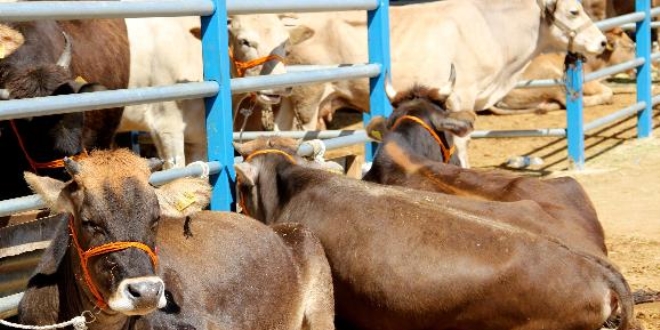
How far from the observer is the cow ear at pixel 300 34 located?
983 cm

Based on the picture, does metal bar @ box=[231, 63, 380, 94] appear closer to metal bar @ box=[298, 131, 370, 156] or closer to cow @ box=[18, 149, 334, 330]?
metal bar @ box=[298, 131, 370, 156]

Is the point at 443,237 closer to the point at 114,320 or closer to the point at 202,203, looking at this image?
the point at 202,203

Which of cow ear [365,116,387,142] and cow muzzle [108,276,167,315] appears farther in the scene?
cow ear [365,116,387,142]

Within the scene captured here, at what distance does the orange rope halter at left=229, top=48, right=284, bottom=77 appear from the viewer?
8.46m

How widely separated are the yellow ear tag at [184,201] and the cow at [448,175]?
6.51 feet

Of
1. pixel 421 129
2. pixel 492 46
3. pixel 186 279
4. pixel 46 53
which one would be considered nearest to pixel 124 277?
pixel 186 279

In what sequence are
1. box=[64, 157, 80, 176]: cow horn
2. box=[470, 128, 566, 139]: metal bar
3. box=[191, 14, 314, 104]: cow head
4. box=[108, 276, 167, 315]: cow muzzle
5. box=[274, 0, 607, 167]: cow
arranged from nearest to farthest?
1. box=[108, 276, 167, 315]: cow muzzle
2. box=[64, 157, 80, 176]: cow horn
3. box=[191, 14, 314, 104]: cow head
4. box=[274, 0, 607, 167]: cow
5. box=[470, 128, 566, 139]: metal bar

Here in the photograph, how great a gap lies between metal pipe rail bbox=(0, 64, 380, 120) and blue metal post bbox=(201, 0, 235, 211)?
7cm

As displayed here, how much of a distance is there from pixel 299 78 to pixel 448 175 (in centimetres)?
101

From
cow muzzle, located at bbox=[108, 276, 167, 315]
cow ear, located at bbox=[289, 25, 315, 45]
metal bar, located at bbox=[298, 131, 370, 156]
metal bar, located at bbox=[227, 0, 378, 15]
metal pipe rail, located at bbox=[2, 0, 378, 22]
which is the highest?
metal pipe rail, located at bbox=[2, 0, 378, 22]

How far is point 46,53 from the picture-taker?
Result: 21.6 feet

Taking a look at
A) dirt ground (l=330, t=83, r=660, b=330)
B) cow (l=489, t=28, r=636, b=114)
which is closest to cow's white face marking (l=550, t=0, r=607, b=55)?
dirt ground (l=330, t=83, r=660, b=330)

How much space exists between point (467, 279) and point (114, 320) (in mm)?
1655

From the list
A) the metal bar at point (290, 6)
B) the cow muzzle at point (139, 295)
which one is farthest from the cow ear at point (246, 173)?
the cow muzzle at point (139, 295)
